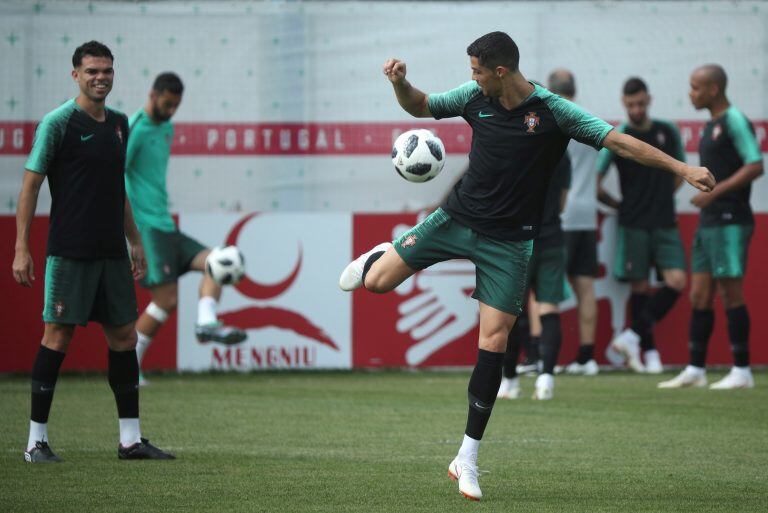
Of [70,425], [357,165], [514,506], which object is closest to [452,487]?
[514,506]

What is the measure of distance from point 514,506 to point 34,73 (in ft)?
28.5

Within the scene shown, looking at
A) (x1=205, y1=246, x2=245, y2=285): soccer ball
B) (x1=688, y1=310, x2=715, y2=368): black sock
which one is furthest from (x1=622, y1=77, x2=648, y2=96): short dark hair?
(x1=205, y1=246, x2=245, y2=285): soccer ball

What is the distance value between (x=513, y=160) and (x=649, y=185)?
6.95 meters

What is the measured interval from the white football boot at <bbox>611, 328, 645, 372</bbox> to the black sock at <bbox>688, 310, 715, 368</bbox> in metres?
1.29

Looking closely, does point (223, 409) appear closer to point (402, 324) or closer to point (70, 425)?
point (70, 425)

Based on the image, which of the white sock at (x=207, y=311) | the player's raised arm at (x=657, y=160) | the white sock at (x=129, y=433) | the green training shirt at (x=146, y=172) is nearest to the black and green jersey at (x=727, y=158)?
the white sock at (x=207, y=311)

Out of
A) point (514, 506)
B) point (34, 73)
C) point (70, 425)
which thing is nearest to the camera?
point (514, 506)

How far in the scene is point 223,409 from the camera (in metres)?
10.2

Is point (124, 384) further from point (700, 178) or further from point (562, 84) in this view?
point (562, 84)

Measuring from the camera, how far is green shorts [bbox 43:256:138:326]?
294 inches

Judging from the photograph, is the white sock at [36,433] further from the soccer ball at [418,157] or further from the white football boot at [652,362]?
the white football boot at [652,362]

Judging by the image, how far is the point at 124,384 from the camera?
7.65 metres

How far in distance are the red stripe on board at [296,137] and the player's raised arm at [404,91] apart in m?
6.34

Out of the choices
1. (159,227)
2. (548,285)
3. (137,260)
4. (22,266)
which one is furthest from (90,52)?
(548,285)
